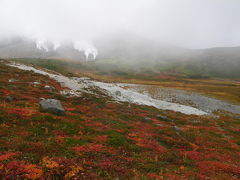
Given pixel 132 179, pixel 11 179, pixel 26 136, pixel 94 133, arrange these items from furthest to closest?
pixel 94 133, pixel 26 136, pixel 132 179, pixel 11 179

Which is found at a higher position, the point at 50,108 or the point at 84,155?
the point at 50,108

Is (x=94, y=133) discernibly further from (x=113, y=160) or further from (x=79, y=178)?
(x=79, y=178)

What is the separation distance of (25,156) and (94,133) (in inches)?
318

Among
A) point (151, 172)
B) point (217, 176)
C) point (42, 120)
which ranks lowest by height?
point (217, 176)

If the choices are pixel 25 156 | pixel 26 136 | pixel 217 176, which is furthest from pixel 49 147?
pixel 217 176

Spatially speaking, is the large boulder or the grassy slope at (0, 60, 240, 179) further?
the large boulder

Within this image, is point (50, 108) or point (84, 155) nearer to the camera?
point (84, 155)

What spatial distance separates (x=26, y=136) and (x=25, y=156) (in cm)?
354

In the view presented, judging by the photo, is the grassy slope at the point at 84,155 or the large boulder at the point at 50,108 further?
the large boulder at the point at 50,108

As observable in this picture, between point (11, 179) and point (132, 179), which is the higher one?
point (11, 179)

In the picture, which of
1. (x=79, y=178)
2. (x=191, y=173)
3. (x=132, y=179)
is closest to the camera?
(x=79, y=178)

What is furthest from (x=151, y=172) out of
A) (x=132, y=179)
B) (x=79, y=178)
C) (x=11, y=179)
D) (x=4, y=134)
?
(x=4, y=134)

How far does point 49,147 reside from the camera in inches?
425

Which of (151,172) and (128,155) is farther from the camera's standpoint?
(128,155)
